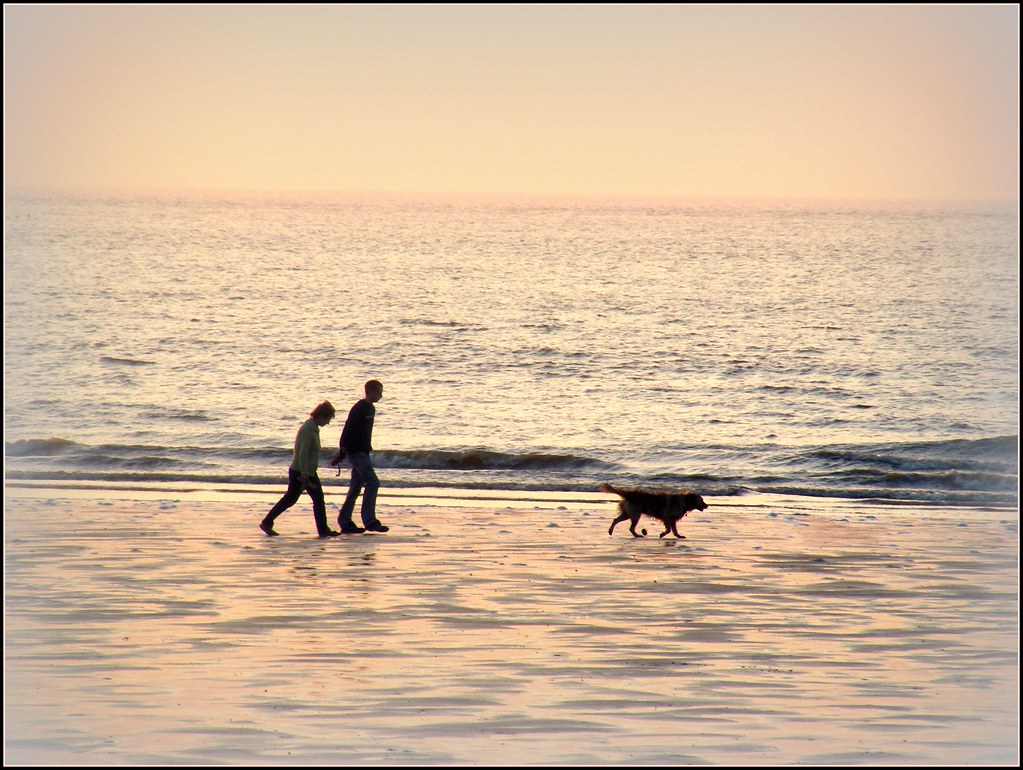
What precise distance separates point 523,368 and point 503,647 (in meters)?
36.2

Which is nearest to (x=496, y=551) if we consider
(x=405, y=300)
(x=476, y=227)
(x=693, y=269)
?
(x=405, y=300)

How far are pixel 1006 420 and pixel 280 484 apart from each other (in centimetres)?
2298

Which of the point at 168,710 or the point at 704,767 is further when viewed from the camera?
the point at 168,710

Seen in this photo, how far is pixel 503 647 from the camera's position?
8.45 meters

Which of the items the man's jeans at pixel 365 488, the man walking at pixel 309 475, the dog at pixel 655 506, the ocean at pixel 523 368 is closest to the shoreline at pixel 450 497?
the ocean at pixel 523 368

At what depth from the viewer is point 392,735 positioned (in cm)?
640

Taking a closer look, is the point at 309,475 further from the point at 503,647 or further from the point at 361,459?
the point at 503,647

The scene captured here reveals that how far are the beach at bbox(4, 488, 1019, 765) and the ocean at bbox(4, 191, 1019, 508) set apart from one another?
259 inches

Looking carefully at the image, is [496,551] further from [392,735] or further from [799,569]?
[392,735]

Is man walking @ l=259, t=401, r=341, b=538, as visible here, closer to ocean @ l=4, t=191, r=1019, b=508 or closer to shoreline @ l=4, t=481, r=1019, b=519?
shoreline @ l=4, t=481, r=1019, b=519

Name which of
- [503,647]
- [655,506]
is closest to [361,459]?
[655,506]

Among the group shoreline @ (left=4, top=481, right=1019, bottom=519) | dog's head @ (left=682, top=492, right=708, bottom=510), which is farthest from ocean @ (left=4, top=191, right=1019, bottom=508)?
dog's head @ (left=682, top=492, right=708, bottom=510)

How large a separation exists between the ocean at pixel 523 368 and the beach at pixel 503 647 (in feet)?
21.6

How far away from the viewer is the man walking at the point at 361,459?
46.3ft
